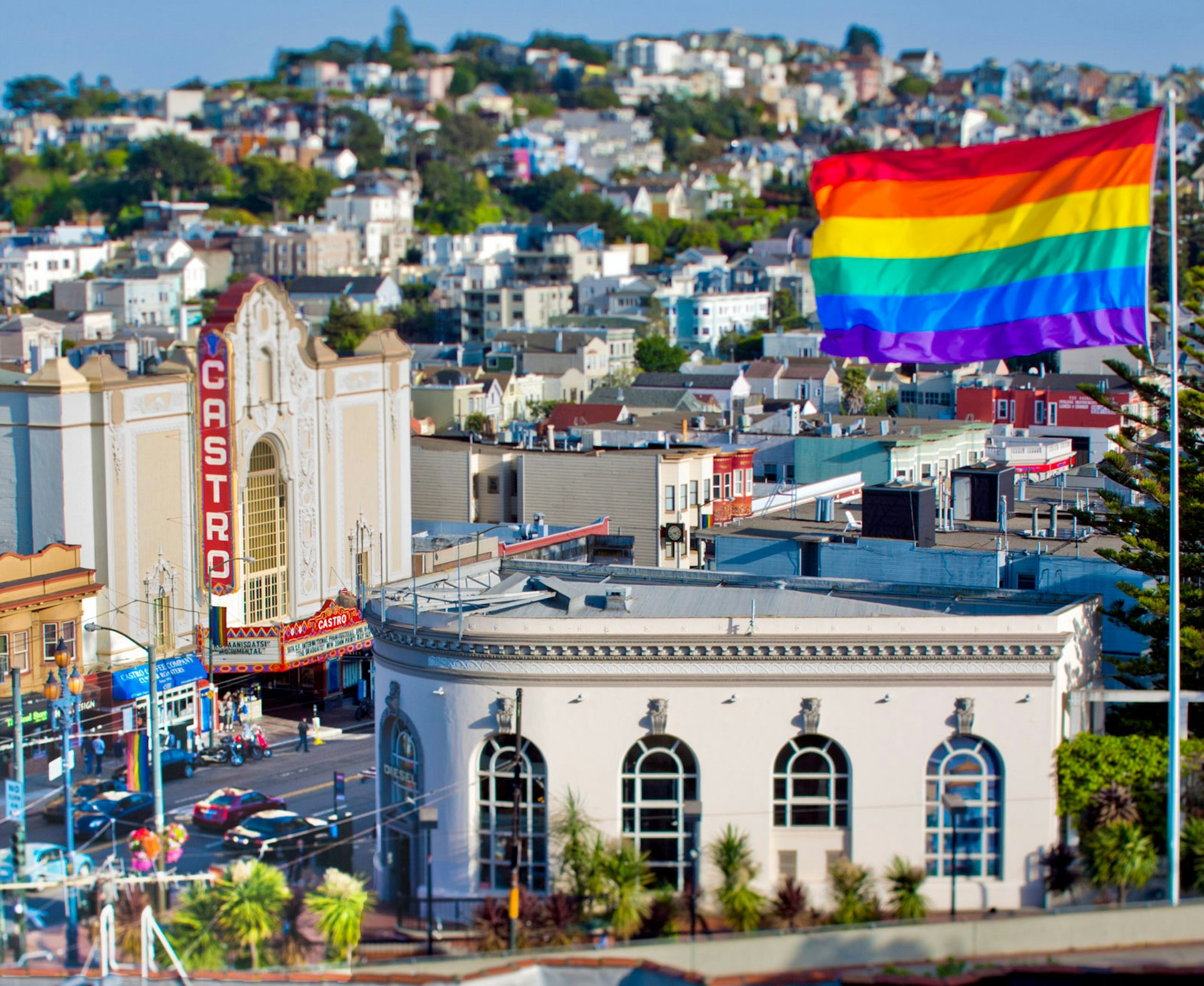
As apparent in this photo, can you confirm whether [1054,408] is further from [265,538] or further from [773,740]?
[773,740]

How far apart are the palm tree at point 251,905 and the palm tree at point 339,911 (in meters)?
0.58

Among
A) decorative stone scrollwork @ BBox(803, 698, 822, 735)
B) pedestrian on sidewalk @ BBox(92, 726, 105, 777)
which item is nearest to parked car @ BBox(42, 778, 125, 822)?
pedestrian on sidewalk @ BBox(92, 726, 105, 777)

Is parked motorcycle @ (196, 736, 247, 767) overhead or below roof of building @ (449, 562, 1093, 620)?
below

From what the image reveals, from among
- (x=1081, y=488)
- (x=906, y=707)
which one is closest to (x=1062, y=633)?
(x=906, y=707)

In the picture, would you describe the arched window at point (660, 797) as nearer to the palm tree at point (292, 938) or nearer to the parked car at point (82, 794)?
the palm tree at point (292, 938)

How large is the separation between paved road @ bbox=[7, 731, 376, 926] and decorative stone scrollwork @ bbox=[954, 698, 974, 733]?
35.7ft

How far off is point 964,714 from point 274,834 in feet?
50.6

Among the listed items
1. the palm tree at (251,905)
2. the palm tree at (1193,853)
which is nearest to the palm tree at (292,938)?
the palm tree at (251,905)

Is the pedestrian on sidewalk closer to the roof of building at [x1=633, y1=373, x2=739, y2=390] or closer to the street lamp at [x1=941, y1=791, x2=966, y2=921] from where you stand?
the street lamp at [x1=941, y1=791, x2=966, y2=921]

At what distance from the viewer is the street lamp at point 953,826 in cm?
3056

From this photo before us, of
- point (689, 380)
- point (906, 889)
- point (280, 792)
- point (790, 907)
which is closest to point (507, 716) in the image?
point (790, 907)

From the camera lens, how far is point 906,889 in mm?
30844

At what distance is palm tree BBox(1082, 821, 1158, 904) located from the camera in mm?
30781

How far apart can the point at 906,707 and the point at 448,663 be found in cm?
751
